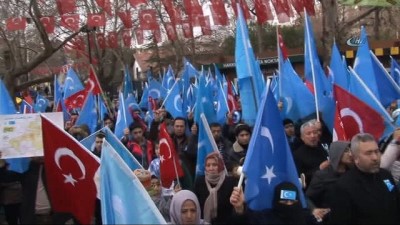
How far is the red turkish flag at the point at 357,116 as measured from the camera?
5797mm

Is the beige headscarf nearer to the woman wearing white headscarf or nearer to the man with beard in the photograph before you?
the woman wearing white headscarf

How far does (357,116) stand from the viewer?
19.4 ft

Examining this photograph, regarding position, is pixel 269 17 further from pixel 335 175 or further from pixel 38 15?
pixel 335 175

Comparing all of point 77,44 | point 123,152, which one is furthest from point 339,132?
point 77,44

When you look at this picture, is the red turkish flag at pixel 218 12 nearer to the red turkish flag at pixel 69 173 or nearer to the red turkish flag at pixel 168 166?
the red turkish flag at pixel 168 166

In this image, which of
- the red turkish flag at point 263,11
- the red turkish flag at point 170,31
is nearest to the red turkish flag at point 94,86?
the red turkish flag at point 263,11

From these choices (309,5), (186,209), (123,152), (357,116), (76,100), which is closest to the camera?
(186,209)

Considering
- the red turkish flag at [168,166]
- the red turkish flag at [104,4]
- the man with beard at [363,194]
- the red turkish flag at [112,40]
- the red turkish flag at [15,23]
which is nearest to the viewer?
the man with beard at [363,194]

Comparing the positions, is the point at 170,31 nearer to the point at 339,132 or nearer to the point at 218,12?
the point at 218,12

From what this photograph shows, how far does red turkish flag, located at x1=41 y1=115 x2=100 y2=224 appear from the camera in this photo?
15.2ft

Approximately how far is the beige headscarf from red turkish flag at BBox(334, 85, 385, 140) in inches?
60.7

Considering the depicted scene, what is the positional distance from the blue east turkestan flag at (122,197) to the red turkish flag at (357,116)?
8.88 ft

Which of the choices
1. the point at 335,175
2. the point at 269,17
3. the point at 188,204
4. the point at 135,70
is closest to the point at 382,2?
the point at 269,17

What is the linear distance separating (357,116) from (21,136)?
10.1ft
